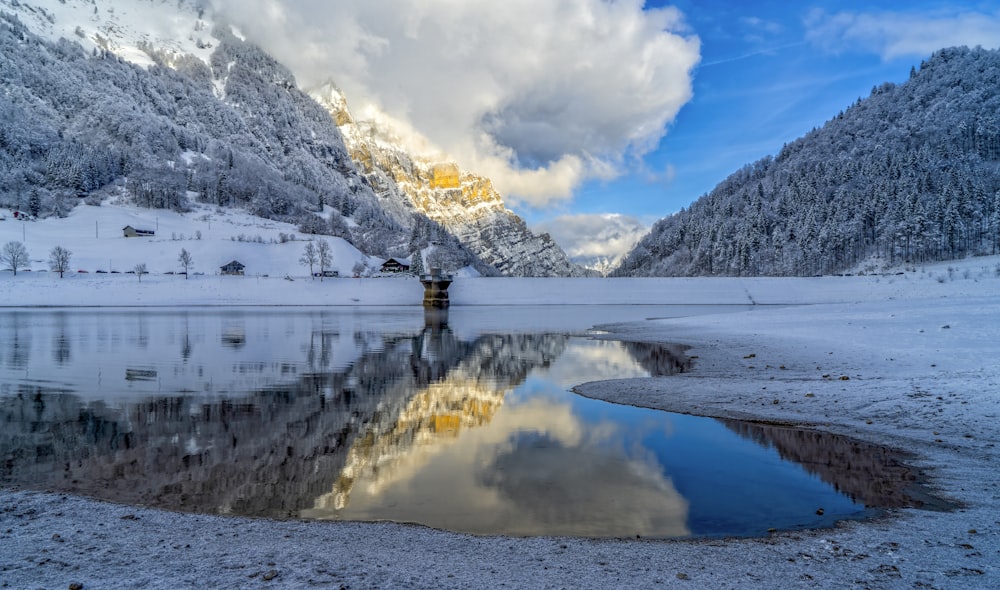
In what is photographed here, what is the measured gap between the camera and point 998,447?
931 cm

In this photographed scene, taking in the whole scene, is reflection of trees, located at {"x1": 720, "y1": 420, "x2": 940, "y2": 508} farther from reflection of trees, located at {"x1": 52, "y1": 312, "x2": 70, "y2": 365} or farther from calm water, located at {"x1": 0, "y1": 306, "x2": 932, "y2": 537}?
reflection of trees, located at {"x1": 52, "y1": 312, "x2": 70, "y2": 365}

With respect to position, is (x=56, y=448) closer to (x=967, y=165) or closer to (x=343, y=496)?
A: (x=343, y=496)

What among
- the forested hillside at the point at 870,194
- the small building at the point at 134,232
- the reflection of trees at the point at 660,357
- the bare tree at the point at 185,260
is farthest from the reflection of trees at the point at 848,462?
the small building at the point at 134,232

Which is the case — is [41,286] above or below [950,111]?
below

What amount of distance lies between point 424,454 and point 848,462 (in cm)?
710

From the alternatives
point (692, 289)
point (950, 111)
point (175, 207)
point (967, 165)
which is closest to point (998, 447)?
point (692, 289)

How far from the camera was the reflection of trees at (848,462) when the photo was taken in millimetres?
7707

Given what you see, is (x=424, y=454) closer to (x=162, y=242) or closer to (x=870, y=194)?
(x=162, y=242)

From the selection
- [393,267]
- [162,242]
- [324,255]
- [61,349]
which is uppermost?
[162,242]

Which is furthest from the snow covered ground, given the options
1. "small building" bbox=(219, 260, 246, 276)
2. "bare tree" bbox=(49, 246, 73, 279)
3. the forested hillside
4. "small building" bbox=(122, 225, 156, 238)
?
"small building" bbox=(122, 225, 156, 238)

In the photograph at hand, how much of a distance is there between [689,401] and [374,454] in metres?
8.22

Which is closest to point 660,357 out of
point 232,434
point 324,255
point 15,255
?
point 232,434

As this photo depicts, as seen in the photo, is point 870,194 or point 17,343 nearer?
point 17,343

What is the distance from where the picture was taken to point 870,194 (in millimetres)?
Result: 120438
